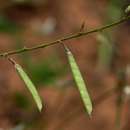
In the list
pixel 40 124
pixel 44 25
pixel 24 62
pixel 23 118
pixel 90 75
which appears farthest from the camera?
pixel 44 25

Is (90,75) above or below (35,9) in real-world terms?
below

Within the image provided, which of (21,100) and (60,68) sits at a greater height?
(60,68)

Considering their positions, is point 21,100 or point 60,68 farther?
point 60,68

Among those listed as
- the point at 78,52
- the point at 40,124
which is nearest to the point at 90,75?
the point at 78,52

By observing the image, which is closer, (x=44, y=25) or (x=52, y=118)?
(x=52, y=118)

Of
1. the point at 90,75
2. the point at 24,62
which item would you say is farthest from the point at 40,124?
the point at 90,75

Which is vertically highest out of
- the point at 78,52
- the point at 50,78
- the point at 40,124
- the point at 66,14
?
the point at 66,14

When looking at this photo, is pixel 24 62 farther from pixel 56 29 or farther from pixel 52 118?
A: pixel 56 29

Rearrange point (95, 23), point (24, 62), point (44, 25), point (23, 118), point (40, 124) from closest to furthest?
point (40, 124), point (23, 118), point (24, 62), point (44, 25), point (95, 23)
